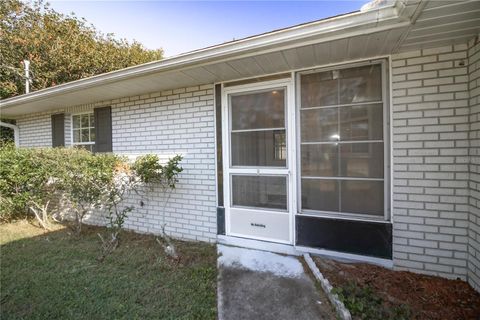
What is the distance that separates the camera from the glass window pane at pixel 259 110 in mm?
3447

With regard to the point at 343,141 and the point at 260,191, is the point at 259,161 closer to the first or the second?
the point at 260,191

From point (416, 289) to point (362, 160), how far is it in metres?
1.43

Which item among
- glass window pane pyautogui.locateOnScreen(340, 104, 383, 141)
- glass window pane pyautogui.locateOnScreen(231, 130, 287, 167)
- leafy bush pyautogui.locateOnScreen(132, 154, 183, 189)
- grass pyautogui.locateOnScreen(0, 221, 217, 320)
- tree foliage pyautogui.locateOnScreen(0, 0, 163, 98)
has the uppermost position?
tree foliage pyautogui.locateOnScreen(0, 0, 163, 98)

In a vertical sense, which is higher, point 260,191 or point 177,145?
point 177,145

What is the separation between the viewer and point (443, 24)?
2.14 m

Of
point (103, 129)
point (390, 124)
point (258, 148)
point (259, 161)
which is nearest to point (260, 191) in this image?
point (259, 161)

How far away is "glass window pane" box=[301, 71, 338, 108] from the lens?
123 inches

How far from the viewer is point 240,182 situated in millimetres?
3775

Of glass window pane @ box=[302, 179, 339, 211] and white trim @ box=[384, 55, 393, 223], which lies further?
glass window pane @ box=[302, 179, 339, 211]

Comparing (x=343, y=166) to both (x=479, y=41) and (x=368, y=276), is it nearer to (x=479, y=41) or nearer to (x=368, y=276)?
(x=368, y=276)

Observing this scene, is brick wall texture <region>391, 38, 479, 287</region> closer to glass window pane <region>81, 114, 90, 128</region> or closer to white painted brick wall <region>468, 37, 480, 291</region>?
white painted brick wall <region>468, 37, 480, 291</region>

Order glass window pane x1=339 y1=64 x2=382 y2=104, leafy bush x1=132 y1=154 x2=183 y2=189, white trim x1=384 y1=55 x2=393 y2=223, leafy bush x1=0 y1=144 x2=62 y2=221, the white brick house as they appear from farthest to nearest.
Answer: leafy bush x1=0 y1=144 x2=62 y2=221 → leafy bush x1=132 y1=154 x2=183 y2=189 → glass window pane x1=339 y1=64 x2=382 y2=104 → white trim x1=384 y1=55 x2=393 y2=223 → the white brick house

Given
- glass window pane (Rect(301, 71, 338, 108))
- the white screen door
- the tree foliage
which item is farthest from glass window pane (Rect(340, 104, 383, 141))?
the tree foliage

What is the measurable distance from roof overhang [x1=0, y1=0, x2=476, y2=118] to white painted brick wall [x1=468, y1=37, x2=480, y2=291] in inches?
27.0
